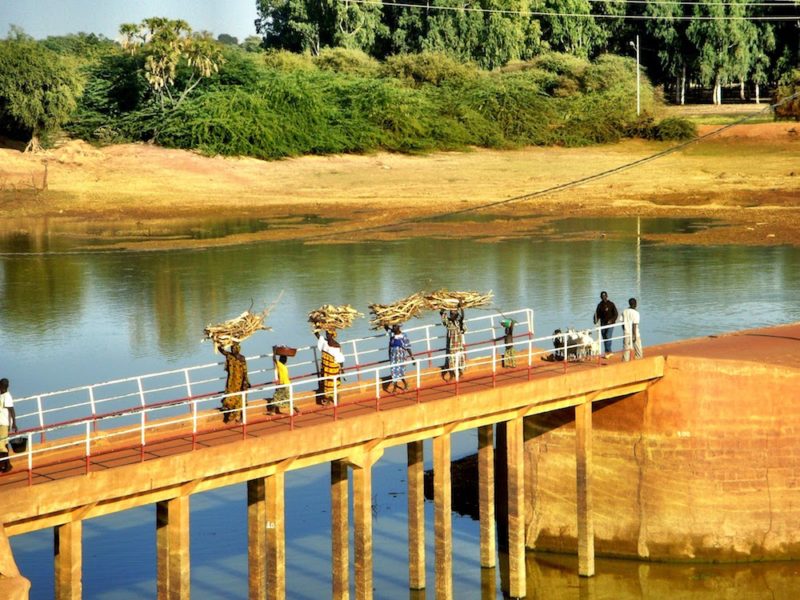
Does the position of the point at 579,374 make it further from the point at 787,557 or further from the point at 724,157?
the point at 724,157

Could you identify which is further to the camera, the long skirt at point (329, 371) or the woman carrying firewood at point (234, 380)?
the long skirt at point (329, 371)

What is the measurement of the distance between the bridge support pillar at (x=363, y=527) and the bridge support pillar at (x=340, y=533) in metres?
0.17

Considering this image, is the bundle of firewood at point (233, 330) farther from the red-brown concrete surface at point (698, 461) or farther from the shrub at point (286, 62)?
the shrub at point (286, 62)

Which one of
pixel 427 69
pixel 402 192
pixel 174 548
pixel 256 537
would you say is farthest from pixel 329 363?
pixel 427 69

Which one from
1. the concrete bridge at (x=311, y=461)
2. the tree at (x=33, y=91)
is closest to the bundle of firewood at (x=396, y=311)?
the concrete bridge at (x=311, y=461)

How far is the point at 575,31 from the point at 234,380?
80406mm

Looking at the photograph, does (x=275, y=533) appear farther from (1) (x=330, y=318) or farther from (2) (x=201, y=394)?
(2) (x=201, y=394)

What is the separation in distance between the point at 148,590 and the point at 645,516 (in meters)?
7.76

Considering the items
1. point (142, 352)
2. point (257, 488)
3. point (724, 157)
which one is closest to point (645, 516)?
point (257, 488)

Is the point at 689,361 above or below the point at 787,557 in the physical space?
above

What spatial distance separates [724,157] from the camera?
7131 cm

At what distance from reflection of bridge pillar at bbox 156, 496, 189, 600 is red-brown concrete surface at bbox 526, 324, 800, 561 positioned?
776cm

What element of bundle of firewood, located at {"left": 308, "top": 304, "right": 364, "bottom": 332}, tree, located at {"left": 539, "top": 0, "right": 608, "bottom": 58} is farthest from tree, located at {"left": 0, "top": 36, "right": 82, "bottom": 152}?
bundle of firewood, located at {"left": 308, "top": 304, "right": 364, "bottom": 332}

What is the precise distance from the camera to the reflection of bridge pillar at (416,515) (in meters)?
23.7
